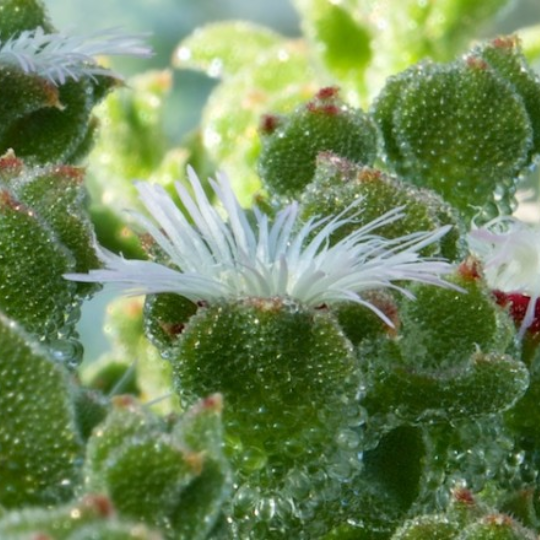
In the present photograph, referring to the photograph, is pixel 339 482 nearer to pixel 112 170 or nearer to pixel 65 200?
pixel 65 200

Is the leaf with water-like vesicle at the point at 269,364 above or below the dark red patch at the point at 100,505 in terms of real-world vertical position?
above

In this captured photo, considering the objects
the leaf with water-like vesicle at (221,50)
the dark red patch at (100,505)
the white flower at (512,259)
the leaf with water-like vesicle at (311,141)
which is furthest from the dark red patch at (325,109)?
the leaf with water-like vesicle at (221,50)

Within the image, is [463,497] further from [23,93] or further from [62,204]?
[23,93]

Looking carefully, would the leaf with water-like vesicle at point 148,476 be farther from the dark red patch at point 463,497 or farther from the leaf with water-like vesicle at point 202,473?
the dark red patch at point 463,497

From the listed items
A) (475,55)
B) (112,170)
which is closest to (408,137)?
(475,55)

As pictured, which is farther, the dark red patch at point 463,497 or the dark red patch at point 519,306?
the dark red patch at point 519,306

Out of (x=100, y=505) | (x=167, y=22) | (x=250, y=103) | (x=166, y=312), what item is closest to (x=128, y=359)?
(x=250, y=103)

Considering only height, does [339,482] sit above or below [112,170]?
below
